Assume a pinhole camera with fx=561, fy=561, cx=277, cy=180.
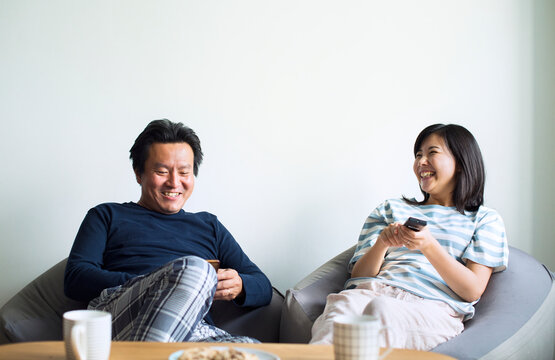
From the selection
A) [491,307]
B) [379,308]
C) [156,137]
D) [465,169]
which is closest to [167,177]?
[156,137]

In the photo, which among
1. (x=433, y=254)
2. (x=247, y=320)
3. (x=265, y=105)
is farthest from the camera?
(x=265, y=105)

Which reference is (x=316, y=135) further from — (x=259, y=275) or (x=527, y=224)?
(x=527, y=224)

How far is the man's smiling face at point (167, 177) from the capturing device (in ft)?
6.60

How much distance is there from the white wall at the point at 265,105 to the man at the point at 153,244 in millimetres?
338

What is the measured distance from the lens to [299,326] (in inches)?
75.0

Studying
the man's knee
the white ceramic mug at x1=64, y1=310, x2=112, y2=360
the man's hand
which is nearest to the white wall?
the man's hand

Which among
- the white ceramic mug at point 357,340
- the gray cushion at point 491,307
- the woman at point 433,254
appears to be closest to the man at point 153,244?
the gray cushion at point 491,307

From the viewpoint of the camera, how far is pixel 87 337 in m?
0.93

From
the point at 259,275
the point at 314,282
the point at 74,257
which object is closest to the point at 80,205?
the point at 74,257

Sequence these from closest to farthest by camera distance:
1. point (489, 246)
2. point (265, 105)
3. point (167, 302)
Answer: point (167, 302) → point (489, 246) → point (265, 105)

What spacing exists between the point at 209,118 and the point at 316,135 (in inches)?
18.9

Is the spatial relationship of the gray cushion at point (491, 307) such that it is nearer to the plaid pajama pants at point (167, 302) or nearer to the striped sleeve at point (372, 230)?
the striped sleeve at point (372, 230)

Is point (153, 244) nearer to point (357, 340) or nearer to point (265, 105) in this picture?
point (265, 105)

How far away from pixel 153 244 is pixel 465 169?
1.14 m
